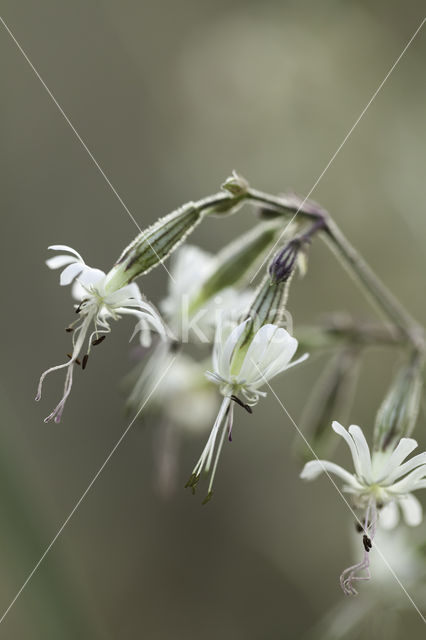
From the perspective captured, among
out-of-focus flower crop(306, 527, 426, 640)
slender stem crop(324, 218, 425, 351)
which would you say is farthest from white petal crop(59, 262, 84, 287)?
out-of-focus flower crop(306, 527, 426, 640)

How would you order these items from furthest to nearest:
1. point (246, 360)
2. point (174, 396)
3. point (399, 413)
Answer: point (174, 396) → point (399, 413) → point (246, 360)

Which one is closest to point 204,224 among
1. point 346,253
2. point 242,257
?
point 242,257

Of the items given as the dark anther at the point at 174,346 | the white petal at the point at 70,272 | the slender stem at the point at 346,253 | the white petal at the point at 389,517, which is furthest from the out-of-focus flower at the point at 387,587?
the white petal at the point at 70,272

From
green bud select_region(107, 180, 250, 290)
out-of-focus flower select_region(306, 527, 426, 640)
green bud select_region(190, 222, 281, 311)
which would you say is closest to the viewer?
green bud select_region(107, 180, 250, 290)

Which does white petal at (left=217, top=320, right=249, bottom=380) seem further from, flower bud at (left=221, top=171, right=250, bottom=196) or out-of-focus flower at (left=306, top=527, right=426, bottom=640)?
out-of-focus flower at (left=306, top=527, right=426, bottom=640)

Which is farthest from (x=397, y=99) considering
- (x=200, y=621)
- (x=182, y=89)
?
(x=200, y=621)

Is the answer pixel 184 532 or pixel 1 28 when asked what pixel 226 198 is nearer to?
pixel 184 532

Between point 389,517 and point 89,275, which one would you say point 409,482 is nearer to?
point 389,517
